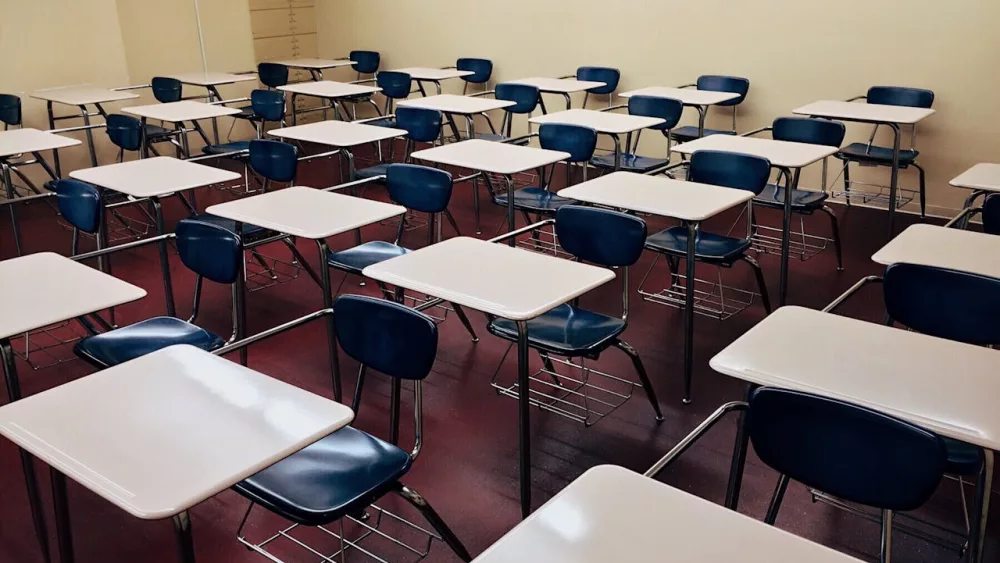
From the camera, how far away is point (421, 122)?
19.2 feet

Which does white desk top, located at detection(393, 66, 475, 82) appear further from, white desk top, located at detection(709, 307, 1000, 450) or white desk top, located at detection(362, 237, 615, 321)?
white desk top, located at detection(709, 307, 1000, 450)

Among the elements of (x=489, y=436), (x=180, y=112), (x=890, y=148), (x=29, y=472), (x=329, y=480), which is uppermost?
(x=180, y=112)

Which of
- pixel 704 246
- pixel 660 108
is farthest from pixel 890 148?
pixel 704 246

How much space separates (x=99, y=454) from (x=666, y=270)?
3.87 metres

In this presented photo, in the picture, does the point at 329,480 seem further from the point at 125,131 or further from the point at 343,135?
the point at 125,131

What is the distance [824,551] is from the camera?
1.50 metres

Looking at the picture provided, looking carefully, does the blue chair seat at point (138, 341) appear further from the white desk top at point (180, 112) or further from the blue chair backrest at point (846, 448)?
the white desk top at point (180, 112)

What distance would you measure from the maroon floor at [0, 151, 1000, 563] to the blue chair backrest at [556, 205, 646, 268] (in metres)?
0.67

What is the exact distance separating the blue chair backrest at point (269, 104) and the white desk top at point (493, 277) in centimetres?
434

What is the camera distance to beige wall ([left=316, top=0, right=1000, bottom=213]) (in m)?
5.70

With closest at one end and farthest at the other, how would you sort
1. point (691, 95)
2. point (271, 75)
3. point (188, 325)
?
point (188, 325) → point (691, 95) → point (271, 75)

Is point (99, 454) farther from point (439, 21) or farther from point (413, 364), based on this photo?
point (439, 21)

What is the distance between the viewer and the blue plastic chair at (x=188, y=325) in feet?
9.87

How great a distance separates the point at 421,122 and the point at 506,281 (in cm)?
335
